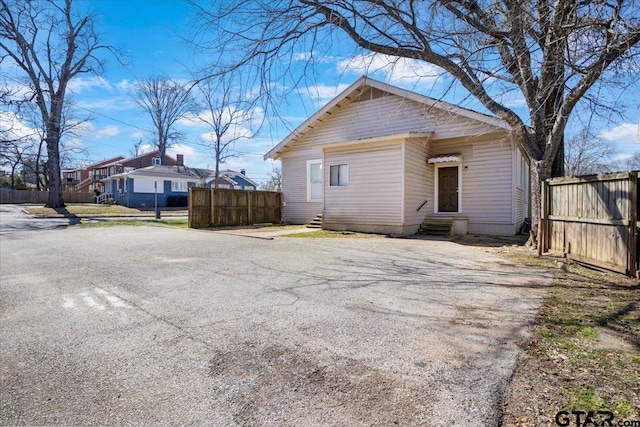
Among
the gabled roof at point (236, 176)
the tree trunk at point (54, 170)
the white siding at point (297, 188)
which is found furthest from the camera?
the gabled roof at point (236, 176)

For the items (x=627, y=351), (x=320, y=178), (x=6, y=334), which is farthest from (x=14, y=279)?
(x=320, y=178)

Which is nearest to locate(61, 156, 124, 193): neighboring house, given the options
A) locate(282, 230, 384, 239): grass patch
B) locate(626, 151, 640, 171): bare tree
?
locate(282, 230, 384, 239): grass patch

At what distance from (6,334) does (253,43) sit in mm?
5352

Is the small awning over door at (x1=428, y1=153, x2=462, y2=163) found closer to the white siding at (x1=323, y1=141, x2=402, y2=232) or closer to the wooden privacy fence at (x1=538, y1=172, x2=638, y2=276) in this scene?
the white siding at (x1=323, y1=141, x2=402, y2=232)

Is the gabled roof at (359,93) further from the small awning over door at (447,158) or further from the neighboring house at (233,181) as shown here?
the neighboring house at (233,181)

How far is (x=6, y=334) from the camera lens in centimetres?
319

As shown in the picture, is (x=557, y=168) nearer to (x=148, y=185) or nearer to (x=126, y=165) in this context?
(x=148, y=185)

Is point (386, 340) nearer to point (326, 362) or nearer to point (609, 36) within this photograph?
point (326, 362)

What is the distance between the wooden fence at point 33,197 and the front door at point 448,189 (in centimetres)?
3957

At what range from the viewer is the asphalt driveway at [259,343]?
207 centimetres

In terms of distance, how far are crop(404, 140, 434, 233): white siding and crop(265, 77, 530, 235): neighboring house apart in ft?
0.11
